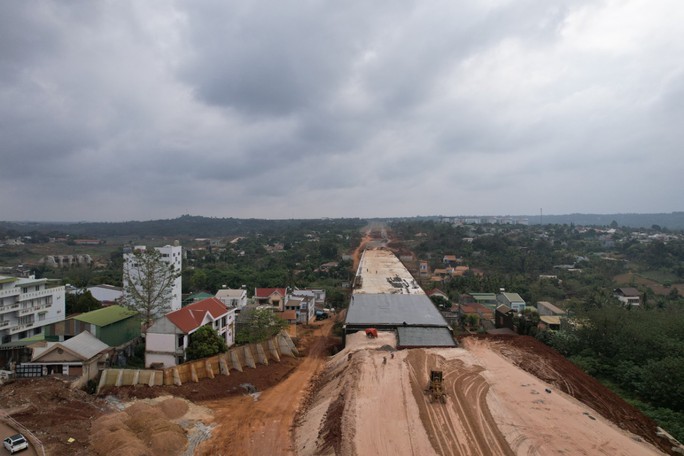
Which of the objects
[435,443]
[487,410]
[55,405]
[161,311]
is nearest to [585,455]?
[487,410]

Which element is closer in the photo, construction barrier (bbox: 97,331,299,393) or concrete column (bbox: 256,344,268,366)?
construction barrier (bbox: 97,331,299,393)

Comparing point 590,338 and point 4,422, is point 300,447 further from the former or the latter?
point 590,338

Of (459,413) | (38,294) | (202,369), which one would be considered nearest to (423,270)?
(202,369)

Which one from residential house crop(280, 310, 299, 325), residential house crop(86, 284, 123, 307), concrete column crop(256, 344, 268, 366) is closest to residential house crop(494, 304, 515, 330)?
residential house crop(280, 310, 299, 325)

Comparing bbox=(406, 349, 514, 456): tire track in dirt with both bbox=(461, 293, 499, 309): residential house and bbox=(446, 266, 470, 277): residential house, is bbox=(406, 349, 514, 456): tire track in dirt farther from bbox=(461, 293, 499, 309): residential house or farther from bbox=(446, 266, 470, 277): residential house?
bbox=(446, 266, 470, 277): residential house

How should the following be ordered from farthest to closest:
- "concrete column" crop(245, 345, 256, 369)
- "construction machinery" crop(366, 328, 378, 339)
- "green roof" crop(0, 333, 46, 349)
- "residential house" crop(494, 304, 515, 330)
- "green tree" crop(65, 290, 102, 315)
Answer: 1. "residential house" crop(494, 304, 515, 330)
2. "green tree" crop(65, 290, 102, 315)
3. "construction machinery" crop(366, 328, 378, 339)
4. "concrete column" crop(245, 345, 256, 369)
5. "green roof" crop(0, 333, 46, 349)

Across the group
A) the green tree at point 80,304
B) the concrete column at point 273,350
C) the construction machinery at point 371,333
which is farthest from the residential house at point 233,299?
the construction machinery at point 371,333
